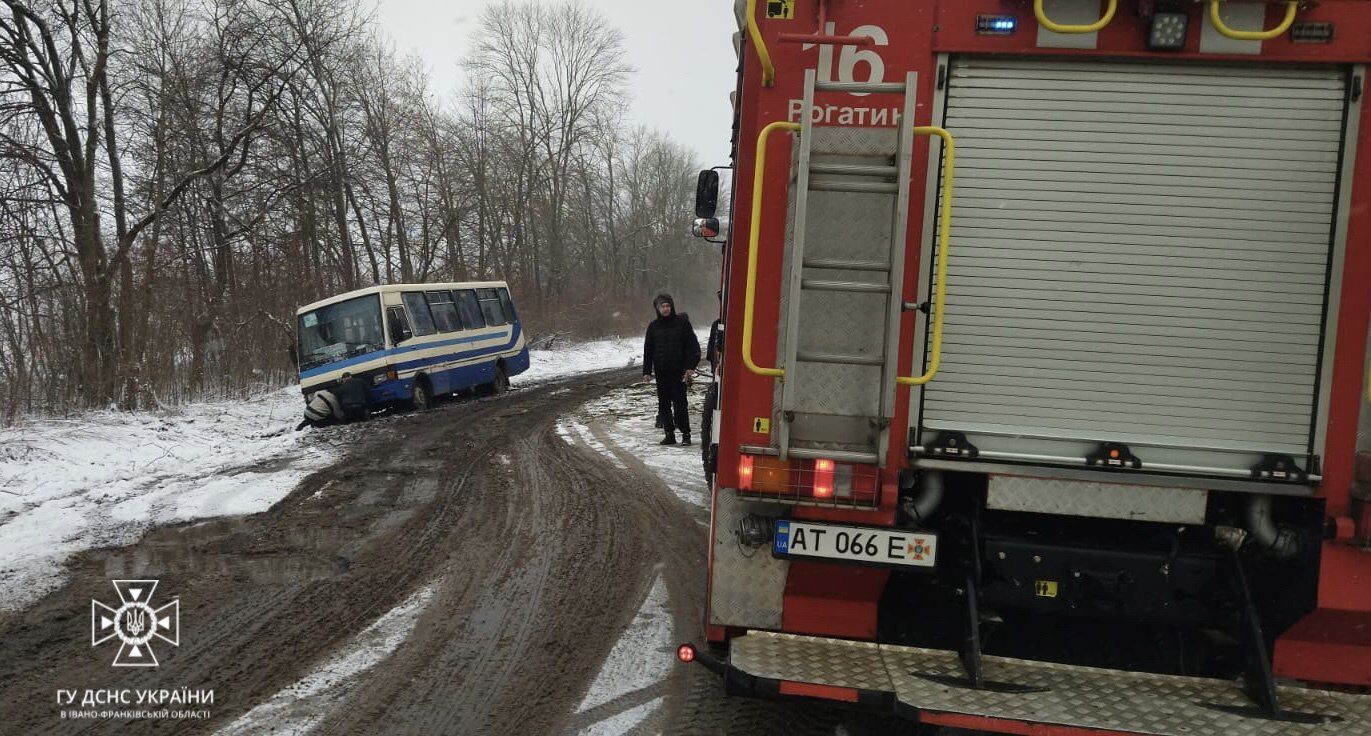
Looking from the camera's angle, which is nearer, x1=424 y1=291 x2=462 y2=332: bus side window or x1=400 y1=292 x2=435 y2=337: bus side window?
x1=400 y1=292 x2=435 y2=337: bus side window

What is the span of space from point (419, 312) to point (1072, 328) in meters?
14.6

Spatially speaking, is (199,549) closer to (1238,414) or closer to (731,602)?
(731,602)

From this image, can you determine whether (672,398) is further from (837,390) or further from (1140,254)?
(1140,254)

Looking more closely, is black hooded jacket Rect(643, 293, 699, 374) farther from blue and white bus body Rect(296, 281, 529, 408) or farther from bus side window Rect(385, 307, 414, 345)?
bus side window Rect(385, 307, 414, 345)

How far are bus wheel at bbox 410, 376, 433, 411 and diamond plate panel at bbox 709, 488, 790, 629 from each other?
12.9 meters

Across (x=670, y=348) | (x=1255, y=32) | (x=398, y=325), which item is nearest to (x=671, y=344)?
(x=670, y=348)

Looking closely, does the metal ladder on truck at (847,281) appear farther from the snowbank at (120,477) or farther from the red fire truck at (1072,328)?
the snowbank at (120,477)

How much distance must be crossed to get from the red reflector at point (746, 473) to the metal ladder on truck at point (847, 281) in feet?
0.74

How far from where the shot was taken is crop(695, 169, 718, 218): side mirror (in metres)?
5.43

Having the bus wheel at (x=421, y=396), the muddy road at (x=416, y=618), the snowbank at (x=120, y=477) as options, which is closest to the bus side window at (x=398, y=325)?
the bus wheel at (x=421, y=396)

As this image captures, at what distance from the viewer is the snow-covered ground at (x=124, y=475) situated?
253 inches

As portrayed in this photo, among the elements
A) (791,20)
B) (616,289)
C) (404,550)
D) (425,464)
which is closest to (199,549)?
(404,550)

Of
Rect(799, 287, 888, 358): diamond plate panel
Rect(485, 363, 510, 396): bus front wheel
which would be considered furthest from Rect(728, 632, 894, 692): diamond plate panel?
Rect(485, 363, 510, 396): bus front wheel

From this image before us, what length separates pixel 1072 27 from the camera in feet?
10.1
